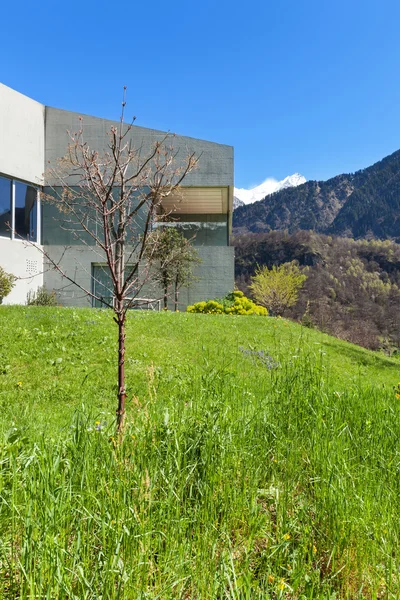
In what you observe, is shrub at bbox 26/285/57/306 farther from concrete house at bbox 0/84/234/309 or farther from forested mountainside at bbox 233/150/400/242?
forested mountainside at bbox 233/150/400/242

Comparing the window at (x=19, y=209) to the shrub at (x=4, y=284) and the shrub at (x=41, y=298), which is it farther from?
the shrub at (x=41, y=298)

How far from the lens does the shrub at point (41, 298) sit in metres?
16.5

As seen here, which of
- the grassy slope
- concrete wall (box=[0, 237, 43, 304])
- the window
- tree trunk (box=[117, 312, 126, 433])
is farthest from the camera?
the window

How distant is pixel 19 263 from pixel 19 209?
229cm

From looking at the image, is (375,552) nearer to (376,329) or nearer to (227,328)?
(227,328)

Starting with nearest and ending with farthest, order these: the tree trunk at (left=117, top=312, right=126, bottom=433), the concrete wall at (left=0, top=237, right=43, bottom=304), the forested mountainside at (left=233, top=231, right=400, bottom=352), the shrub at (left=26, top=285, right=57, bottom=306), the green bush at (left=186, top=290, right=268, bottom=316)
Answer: the tree trunk at (left=117, top=312, right=126, bottom=433) → the concrete wall at (left=0, top=237, right=43, bottom=304) → the shrub at (left=26, top=285, right=57, bottom=306) → the green bush at (left=186, top=290, right=268, bottom=316) → the forested mountainside at (left=233, top=231, right=400, bottom=352)

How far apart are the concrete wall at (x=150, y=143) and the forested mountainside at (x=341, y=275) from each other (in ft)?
48.1

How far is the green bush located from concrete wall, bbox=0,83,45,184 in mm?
7857

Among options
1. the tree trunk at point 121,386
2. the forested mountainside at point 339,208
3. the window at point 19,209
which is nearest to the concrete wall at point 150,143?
the window at point 19,209

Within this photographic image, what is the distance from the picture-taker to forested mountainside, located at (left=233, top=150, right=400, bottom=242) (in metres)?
Answer: 85.2

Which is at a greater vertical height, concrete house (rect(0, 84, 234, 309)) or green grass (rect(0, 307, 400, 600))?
concrete house (rect(0, 84, 234, 309))

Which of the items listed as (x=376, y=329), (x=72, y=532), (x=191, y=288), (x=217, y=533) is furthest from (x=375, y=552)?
(x=376, y=329)

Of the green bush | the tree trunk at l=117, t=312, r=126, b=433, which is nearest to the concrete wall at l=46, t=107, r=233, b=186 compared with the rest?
the green bush

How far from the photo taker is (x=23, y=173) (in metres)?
17.1
